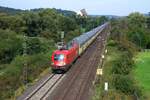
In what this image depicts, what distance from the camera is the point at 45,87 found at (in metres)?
34.3

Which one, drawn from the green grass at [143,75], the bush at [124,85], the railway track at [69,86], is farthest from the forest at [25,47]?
the green grass at [143,75]

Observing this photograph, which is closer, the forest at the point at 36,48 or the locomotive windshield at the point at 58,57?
the forest at the point at 36,48

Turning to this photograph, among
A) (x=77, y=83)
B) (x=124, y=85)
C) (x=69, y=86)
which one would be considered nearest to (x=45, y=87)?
(x=69, y=86)

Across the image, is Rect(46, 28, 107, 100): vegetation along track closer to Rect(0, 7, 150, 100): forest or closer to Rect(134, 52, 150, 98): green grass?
Rect(0, 7, 150, 100): forest

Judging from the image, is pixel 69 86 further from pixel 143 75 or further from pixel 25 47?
pixel 143 75

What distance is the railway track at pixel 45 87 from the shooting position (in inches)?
1199

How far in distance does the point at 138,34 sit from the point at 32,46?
33.6 meters

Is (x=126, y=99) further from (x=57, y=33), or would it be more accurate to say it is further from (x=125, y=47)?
(x=57, y=33)

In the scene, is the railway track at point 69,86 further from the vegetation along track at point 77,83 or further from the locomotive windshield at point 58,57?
the locomotive windshield at point 58,57

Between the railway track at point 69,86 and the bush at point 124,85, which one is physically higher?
the bush at point 124,85

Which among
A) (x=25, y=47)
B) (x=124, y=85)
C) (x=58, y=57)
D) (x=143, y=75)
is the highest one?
(x=25, y=47)

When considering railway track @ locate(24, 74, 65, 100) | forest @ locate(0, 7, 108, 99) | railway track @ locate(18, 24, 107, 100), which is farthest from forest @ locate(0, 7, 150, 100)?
railway track @ locate(18, 24, 107, 100)

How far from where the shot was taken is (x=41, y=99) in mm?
29938

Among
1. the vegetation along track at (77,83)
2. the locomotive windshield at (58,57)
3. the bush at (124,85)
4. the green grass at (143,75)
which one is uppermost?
the locomotive windshield at (58,57)
